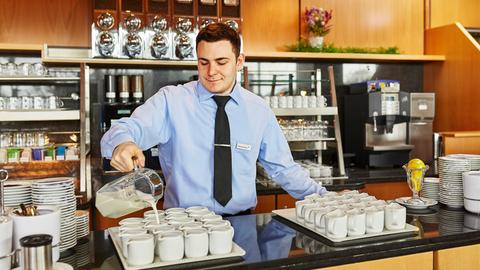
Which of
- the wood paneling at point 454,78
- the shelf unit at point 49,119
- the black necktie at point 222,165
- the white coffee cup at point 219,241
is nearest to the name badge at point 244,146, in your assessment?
the black necktie at point 222,165

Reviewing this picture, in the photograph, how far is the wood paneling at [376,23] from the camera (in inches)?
175

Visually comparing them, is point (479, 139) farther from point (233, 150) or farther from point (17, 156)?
point (17, 156)

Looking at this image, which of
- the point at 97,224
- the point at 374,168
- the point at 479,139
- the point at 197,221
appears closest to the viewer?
the point at 197,221

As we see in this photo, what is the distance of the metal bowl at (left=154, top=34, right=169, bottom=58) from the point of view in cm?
358

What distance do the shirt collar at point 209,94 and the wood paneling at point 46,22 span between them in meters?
1.98

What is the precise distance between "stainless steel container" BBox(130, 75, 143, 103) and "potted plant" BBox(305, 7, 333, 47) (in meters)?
1.58

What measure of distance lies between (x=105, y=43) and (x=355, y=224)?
8.41 ft

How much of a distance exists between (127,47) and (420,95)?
8.28ft

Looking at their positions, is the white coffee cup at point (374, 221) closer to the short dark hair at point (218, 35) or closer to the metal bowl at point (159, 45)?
the short dark hair at point (218, 35)

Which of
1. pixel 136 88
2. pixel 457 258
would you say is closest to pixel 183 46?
pixel 136 88

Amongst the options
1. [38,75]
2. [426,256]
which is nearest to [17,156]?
[38,75]

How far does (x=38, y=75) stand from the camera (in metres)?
3.30

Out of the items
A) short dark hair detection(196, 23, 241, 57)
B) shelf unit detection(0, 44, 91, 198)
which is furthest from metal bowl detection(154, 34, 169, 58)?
short dark hair detection(196, 23, 241, 57)

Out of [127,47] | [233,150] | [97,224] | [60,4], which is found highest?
[60,4]
